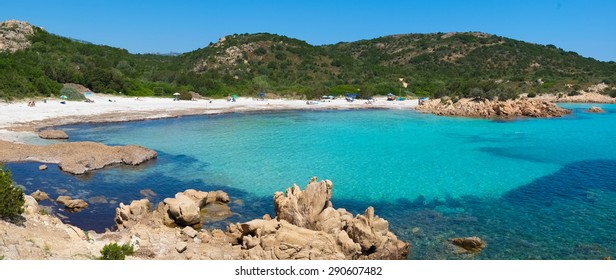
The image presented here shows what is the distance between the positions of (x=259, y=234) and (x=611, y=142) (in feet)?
109

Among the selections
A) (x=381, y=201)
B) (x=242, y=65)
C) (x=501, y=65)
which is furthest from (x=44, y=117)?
A: (x=501, y=65)

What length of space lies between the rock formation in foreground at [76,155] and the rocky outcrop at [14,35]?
5387 cm

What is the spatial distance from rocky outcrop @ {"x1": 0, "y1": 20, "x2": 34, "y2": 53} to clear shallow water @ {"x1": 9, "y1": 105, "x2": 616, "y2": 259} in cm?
4319

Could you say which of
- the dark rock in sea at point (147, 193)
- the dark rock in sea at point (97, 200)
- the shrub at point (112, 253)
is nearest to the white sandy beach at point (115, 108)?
the dark rock in sea at point (97, 200)

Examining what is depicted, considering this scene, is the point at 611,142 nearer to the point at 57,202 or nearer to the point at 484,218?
the point at 484,218

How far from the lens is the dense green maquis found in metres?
58.7

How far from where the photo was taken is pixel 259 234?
11656mm

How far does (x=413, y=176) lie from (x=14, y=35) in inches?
2932

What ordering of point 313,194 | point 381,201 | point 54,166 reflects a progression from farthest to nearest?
1. point 54,166
2. point 381,201
3. point 313,194

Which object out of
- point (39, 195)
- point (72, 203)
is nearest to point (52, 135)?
point (39, 195)

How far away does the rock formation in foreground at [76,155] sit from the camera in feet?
69.3

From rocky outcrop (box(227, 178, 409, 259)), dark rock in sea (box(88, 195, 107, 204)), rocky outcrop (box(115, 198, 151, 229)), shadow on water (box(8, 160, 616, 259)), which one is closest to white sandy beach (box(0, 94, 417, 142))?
shadow on water (box(8, 160, 616, 259))

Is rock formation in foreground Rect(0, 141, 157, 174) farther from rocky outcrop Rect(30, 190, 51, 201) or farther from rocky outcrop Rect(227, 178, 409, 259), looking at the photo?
rocky outcrop Rect(227, 178, 409, 259)

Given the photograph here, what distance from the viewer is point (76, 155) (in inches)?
867
